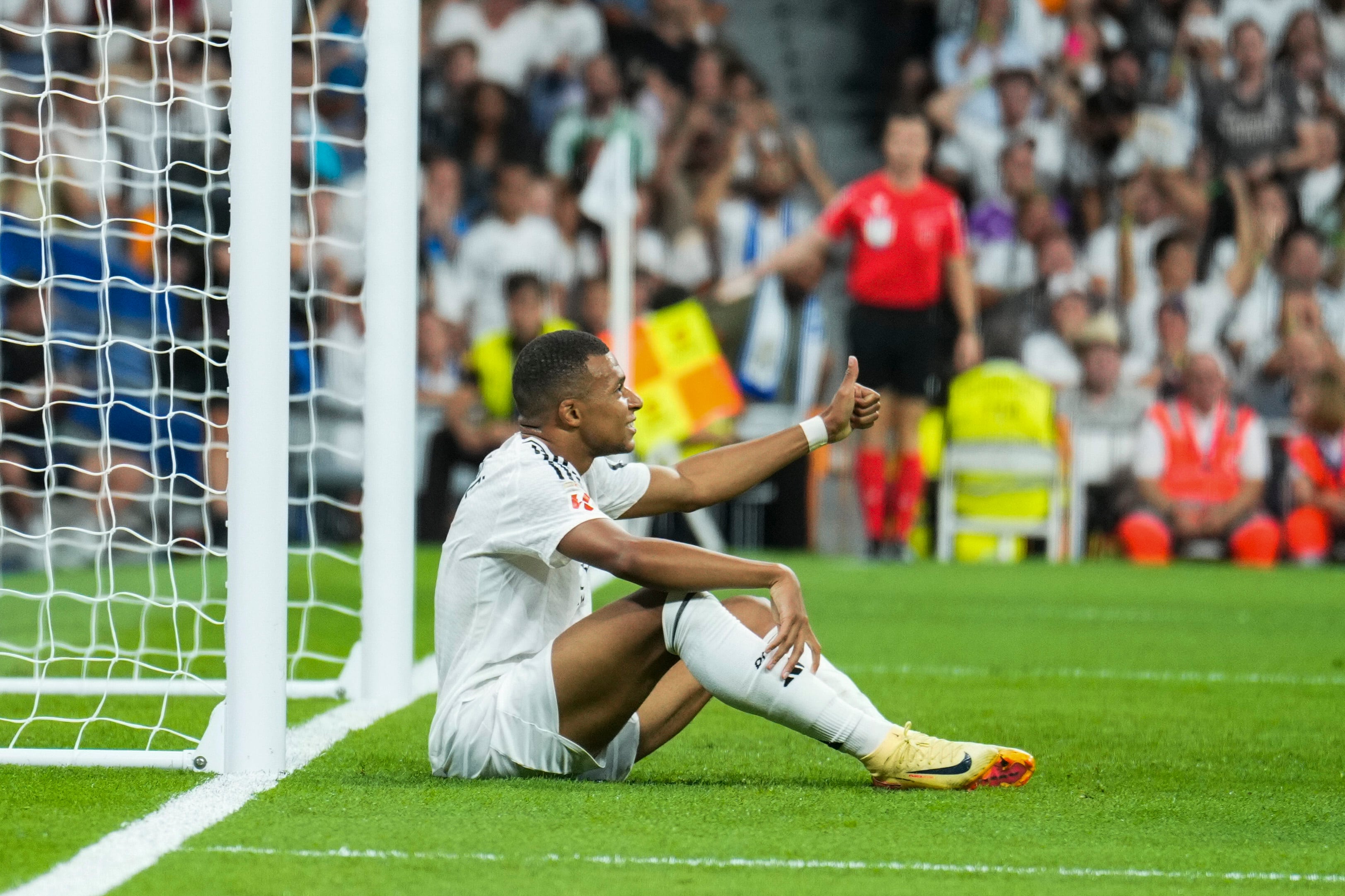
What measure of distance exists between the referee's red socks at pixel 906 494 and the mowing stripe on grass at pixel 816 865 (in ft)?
29.3

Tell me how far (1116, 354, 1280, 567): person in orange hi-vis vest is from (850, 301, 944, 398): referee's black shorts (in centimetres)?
193

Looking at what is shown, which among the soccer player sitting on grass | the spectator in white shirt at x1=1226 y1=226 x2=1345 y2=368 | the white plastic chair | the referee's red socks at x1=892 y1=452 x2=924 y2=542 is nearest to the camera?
the soccer player sitting on grass

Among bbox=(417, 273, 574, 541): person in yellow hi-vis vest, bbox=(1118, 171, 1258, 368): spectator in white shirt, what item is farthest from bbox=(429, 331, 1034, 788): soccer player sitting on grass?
bbox=(1118, 171, 1258, 368): spectator in white shirt

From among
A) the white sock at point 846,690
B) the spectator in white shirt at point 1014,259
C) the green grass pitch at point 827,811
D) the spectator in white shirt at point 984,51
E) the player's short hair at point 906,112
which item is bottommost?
the green grass pitch at point 827,811

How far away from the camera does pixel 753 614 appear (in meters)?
3.88

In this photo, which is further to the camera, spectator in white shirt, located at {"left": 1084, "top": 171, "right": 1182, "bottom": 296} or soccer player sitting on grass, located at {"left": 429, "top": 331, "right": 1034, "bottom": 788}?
spectator in white shirt, located at {"left": 1084, "top": 171, "right": 1182, "bottom": 296}

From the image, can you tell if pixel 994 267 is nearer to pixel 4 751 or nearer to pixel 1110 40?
pixel 1110 40

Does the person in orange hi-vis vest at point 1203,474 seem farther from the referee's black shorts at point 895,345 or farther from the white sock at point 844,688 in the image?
Answer: the white sock at point 844,688

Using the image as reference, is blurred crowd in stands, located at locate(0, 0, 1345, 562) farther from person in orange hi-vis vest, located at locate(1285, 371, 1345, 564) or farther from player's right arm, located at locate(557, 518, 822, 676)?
player's right arm, located at locate(557, 518, 822, 676)

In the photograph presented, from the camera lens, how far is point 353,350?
637 cm

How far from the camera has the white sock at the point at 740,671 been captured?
12.5 ft

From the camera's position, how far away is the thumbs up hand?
4281 mm

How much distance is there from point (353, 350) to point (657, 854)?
3.47 m

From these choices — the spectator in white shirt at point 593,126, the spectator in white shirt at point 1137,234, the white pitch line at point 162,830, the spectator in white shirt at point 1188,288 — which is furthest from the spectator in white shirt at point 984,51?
the white pitch line at point 162,830
